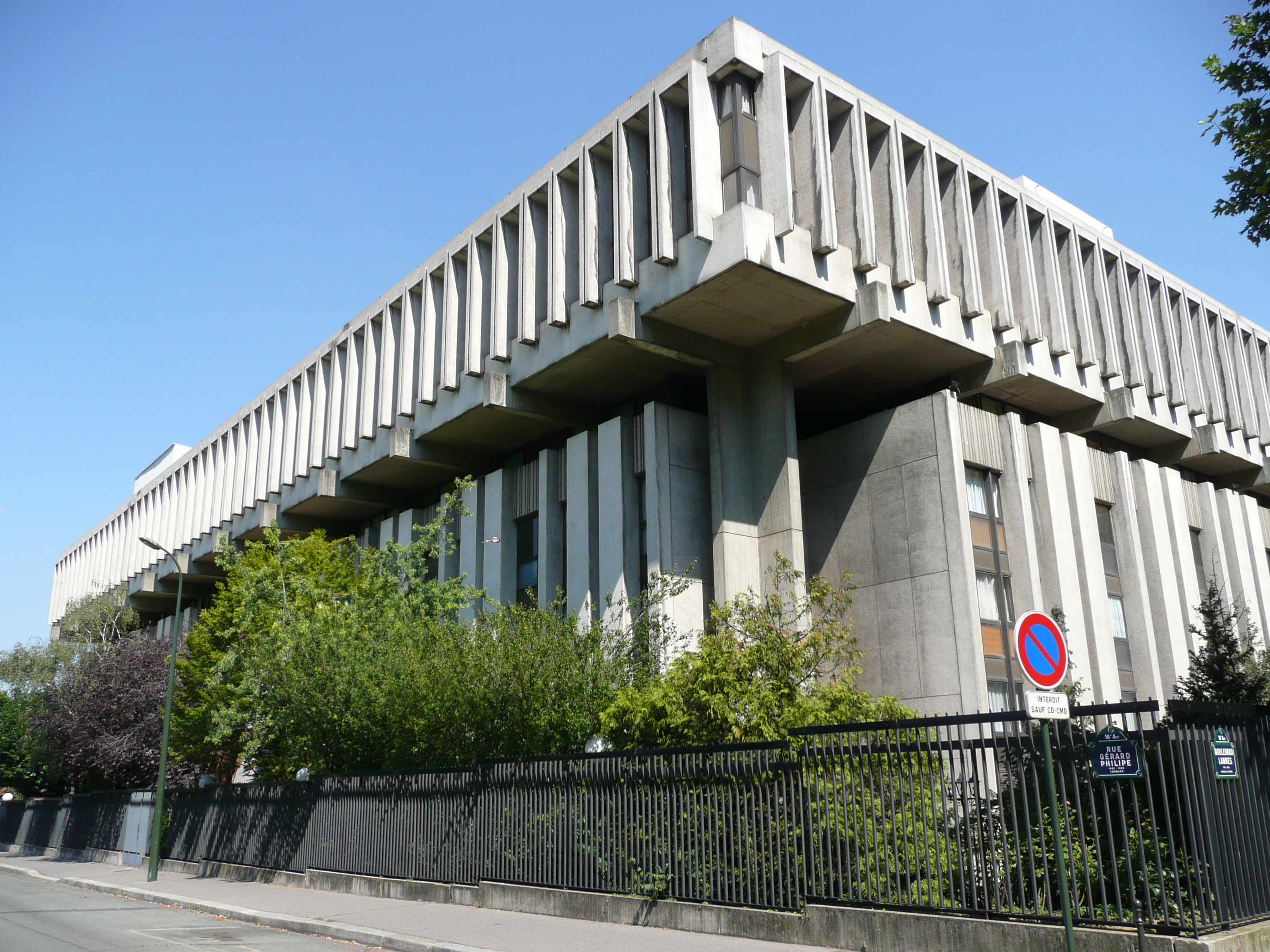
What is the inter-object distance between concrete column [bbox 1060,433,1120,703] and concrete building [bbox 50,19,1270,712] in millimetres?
86

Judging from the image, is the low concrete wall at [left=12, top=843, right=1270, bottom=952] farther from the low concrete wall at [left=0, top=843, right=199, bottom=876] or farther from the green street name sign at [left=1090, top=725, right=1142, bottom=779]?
the low concrete wall at [left=0, top=843, right=199, bottom=876]

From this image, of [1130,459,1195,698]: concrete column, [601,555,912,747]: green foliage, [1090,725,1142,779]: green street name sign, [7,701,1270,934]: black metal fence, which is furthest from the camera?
[1130,459,1195,698]: concrete column

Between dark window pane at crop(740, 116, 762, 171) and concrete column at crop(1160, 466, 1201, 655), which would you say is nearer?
dark window pane at crop(740, 116, 762, 171)

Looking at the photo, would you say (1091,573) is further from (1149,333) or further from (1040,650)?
(1040,650)

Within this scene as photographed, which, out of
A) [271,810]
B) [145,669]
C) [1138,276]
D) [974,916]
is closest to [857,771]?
[974,916]

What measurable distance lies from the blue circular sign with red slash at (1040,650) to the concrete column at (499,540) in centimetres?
2348

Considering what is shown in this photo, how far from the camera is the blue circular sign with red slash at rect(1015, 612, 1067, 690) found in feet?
27.7

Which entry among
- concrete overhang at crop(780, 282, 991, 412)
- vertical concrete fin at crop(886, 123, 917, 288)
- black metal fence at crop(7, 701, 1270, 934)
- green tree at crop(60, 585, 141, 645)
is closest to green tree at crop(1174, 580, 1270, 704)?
concrete overhang at crop(780, 282, 991, 412)

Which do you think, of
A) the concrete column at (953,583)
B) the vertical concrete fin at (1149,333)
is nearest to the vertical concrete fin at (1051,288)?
the vertical concrete fin at (1149,333)

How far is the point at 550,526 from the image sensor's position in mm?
30391

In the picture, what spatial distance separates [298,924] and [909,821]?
9.59m

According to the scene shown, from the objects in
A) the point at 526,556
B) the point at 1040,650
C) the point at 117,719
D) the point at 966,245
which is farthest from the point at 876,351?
the point at 117,719

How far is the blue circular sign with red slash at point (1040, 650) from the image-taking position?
8445 millimetres

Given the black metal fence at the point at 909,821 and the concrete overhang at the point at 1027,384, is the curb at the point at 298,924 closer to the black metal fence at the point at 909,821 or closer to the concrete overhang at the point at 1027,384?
the black metal fence at the point at 909,821
